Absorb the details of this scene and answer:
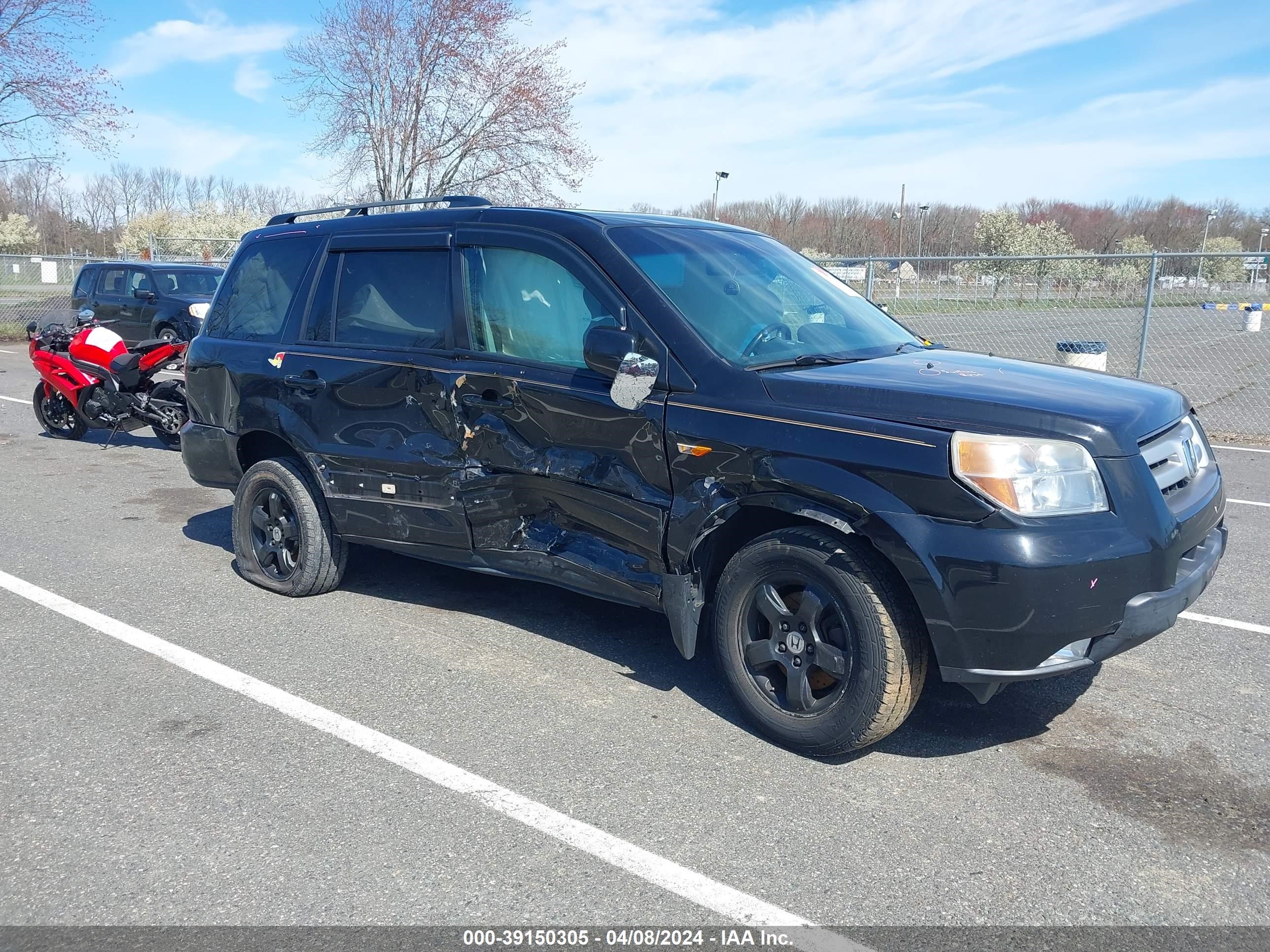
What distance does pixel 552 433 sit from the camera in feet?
13.8

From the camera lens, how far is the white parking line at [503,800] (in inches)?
109

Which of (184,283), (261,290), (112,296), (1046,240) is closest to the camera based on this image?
(261,290)

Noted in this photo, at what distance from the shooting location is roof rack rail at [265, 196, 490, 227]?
4.96 metres

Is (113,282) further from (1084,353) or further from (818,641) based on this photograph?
(818,641)

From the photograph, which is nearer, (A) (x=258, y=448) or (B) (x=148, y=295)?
(A) (x=258, y=448)

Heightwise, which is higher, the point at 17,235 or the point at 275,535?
the point at 17,235

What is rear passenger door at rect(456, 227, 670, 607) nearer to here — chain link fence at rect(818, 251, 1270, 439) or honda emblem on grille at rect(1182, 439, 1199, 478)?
honda emblem on grille at rect(1182, 439, 1199, 478)

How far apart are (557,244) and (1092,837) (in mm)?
2914

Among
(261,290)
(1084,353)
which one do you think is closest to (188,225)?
(1084,353)

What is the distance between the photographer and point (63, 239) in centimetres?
6531

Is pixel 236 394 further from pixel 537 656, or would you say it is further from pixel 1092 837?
pixel 1092 837

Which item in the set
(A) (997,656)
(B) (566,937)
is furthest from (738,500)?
(B) (566,937)

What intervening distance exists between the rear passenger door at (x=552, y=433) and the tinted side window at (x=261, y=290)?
4.12 feet

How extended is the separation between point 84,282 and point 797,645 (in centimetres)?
1795
